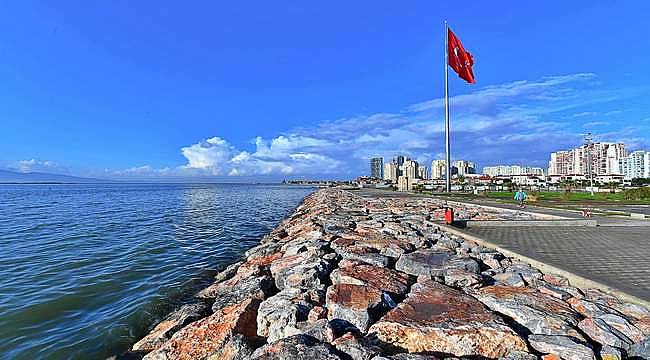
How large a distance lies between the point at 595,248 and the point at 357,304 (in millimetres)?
6190

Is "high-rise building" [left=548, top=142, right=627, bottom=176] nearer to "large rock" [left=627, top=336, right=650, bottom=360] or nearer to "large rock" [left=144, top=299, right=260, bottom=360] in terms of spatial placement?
"large rock" [left=627, top=336, right=650, bottom=360]

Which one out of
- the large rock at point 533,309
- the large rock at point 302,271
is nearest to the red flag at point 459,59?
the large rock at point 302,271

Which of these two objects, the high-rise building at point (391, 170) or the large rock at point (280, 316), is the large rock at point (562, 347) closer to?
the large rock at point (280, 316)

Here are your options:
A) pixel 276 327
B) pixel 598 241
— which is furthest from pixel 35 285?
pixel 598 241

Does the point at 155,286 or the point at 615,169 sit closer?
the point at 155,286

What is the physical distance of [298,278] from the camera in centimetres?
540

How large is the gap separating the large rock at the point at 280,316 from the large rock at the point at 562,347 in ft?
7.63

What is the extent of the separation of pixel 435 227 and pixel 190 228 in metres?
12.2

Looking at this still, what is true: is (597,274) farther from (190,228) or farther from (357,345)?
(190,228)

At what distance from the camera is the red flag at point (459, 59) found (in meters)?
20.7

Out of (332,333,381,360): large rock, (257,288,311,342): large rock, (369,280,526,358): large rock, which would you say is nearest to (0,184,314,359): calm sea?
(257,288,311,342): large rock

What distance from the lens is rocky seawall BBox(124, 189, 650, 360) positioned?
10.3 ft

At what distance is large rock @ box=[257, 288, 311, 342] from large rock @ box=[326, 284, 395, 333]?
0.34m

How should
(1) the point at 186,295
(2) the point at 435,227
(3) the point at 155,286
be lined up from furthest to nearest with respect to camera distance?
(2) the point at 435,227
(3) the point at 155,286
(1) the point at 186,295
